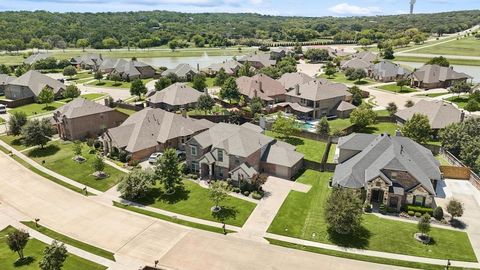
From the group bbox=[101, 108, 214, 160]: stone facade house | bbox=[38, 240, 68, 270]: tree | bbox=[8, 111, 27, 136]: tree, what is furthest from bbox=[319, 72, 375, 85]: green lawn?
bbox=[38, 240, 68, 270]: tree

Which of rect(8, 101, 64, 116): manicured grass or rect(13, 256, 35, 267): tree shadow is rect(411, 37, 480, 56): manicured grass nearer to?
rect(8, 101, 64, 116): manicured grass

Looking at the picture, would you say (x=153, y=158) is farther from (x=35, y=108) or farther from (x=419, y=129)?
(x=35, y=108)

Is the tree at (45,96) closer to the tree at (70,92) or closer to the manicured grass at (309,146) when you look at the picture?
the tree at (70,92)

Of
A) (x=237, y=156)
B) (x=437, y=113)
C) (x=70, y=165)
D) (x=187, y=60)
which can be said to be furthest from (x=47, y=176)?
(x=187, y=60)

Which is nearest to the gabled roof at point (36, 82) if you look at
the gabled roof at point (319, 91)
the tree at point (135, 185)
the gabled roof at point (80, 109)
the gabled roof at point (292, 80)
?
the gabled roof at point (80, 109)

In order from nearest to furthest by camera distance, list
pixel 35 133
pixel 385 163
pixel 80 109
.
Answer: pixel 385 163 < pixel 35 133 < pixel 80 109

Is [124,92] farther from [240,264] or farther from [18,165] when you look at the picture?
[240,264]

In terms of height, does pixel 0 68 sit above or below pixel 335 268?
above

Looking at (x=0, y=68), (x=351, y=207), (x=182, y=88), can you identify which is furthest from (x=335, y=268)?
(x=0, y=68)
